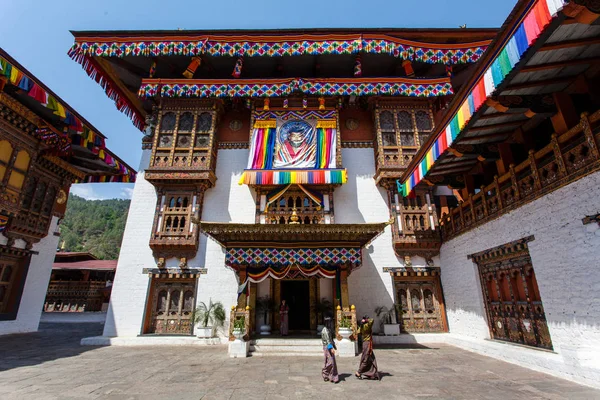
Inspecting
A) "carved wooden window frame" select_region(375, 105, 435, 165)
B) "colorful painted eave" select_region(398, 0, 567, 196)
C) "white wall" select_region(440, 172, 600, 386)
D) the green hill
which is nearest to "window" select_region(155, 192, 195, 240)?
"carved wooden window frame" select_region(375, 105, 435, 165)

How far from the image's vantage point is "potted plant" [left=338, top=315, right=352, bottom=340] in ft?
25.1

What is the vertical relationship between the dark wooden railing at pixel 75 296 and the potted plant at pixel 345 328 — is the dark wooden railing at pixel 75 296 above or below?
above

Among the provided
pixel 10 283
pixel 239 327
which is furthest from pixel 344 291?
pixel 10 283

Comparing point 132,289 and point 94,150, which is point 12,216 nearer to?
point 94,150

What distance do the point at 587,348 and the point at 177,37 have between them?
14.9 m

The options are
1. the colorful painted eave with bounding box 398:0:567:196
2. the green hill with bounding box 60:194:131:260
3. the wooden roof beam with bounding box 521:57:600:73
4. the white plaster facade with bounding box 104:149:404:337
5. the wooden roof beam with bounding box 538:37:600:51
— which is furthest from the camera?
the green hill with bounding box 60:194:131:260

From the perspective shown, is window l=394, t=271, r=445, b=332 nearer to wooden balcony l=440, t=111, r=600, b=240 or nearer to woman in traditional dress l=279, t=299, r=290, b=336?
wooden balcony l=440, t=111, r=600, b=240

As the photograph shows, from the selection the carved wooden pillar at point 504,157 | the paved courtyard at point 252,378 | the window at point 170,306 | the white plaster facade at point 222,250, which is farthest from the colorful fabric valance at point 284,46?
the paved courtyard at point 252,378

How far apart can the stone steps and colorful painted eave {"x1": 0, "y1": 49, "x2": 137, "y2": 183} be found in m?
10.3

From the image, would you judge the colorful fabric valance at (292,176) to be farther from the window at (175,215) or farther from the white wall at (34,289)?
the white wall at (34,289)

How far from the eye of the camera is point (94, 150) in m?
12.8

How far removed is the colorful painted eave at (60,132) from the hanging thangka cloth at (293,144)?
6.86m

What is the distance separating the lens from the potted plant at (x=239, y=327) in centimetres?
758

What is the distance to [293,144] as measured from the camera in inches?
457
